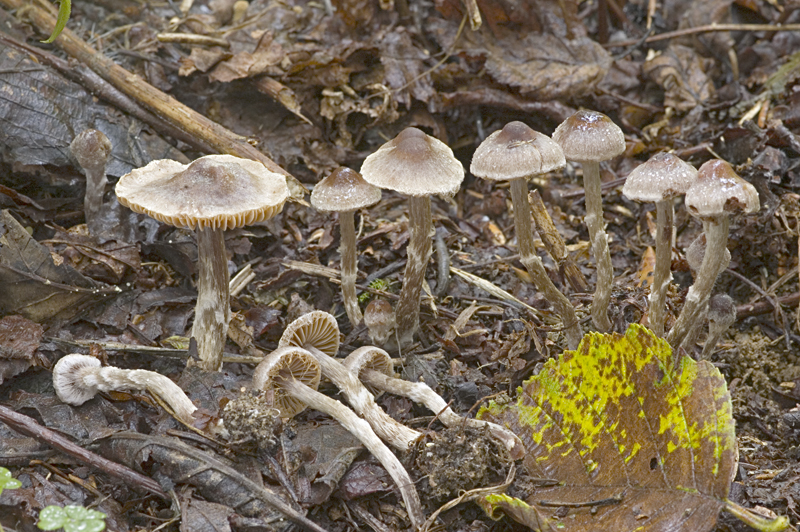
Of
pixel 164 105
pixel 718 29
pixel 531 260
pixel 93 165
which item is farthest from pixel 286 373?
pixel 718 29

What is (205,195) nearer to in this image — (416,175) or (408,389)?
(416,175)

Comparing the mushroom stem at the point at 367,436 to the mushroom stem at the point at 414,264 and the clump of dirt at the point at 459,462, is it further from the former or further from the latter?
the mushroom stem at the point at 414,264

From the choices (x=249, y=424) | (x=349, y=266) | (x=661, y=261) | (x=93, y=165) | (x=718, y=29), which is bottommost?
(x=249, y=424)

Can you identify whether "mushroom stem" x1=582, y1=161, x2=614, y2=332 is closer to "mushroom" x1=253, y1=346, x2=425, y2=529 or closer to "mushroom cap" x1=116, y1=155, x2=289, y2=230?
"mushroom" x1=253, y1=346, x2=425, y2=529

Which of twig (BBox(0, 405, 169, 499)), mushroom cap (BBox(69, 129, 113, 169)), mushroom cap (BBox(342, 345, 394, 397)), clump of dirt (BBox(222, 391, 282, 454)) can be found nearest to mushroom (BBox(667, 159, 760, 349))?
mushroom cap (BBox(342, 345, 394, 397))

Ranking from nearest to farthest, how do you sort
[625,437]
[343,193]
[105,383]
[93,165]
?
[625,437] → [105,383] → [343,193] → [93,165]

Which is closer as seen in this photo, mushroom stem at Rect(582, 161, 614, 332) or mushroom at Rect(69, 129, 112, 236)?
mushroom stem at Rect(582, 161, 614, 332)
